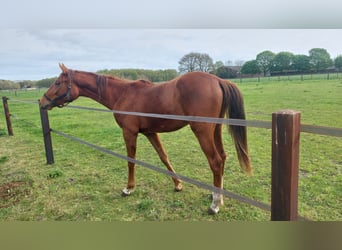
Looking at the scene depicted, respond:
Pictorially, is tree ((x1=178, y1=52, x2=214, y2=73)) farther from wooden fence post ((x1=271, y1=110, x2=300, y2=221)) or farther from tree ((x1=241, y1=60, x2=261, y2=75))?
wooden fence post ((x1=271, y1=110, x2=300, y2=221))

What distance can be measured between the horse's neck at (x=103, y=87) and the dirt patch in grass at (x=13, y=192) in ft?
4.10

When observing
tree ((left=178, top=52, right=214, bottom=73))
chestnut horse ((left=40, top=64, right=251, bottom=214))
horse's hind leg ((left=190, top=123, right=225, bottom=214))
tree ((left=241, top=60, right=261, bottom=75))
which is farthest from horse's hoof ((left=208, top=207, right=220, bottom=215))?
tree ((left=241, top=60, right=261, bottom=75))

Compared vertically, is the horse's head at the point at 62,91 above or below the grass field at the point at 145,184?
above

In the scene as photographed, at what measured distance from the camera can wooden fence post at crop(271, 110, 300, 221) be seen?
69cm

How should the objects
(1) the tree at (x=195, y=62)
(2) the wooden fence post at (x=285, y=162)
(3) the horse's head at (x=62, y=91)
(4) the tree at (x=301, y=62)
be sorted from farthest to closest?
(4) the tree at (x=301, y=62) < (3) the horse's head at (x=62, y=91) < (1) the tree at (x=195, y=62) < (2) the wooden fence post at (x=285, y=162)

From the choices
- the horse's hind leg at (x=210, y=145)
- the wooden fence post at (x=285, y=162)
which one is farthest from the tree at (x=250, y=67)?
the wooden fence post at (x=285, y=162)

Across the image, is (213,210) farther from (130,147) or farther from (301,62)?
(301,62)

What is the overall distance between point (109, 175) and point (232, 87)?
5.97ft

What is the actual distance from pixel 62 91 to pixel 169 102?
1230 millimetres

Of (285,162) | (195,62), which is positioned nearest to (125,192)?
(195,62)

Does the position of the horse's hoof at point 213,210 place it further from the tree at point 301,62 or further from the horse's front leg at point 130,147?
the tree at point 301,62

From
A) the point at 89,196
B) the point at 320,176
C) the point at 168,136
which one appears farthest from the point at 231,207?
the point at 168,136

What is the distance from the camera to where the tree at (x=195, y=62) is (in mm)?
2118

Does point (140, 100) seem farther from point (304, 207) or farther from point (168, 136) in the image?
point (168, 136)
